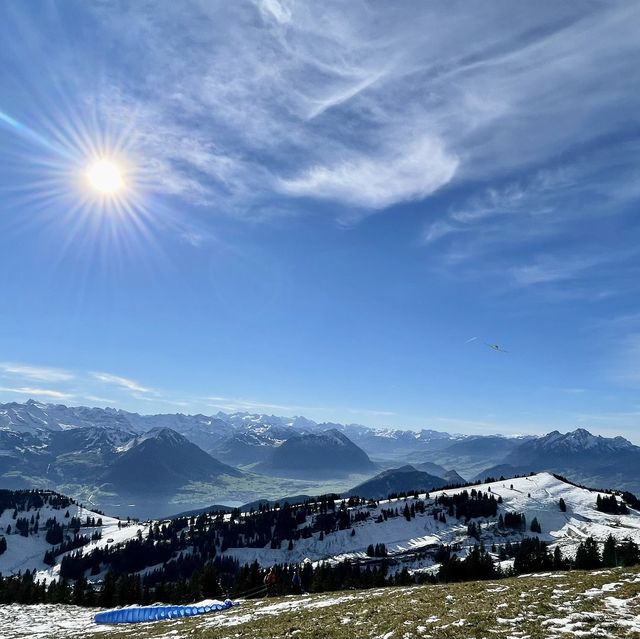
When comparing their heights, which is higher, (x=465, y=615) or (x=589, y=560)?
(x=465, y=615)

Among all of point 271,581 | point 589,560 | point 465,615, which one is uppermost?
point 465,615

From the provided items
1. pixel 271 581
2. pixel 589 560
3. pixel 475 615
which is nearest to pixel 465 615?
pixel 475 615

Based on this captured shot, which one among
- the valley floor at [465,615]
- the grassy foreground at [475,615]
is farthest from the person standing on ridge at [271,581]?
the grassy foreground at [475,615]

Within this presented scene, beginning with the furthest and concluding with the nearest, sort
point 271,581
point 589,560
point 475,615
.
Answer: point 589,560 < point 271,581 < point 475,615

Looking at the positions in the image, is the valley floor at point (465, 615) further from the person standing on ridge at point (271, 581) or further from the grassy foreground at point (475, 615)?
the person standing on ridge at point (271, 581)

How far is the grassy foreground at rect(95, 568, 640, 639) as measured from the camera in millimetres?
21688

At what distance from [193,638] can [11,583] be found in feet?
547

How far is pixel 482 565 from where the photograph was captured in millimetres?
100562

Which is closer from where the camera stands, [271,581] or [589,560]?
[271,581]

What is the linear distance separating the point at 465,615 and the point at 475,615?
0.59 metres

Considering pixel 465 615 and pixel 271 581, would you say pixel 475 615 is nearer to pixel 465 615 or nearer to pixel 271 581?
pixel 465 615

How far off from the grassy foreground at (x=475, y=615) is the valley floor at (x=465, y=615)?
1.7 inches

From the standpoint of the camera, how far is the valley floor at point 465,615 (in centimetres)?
2170

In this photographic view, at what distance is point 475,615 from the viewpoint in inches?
969
